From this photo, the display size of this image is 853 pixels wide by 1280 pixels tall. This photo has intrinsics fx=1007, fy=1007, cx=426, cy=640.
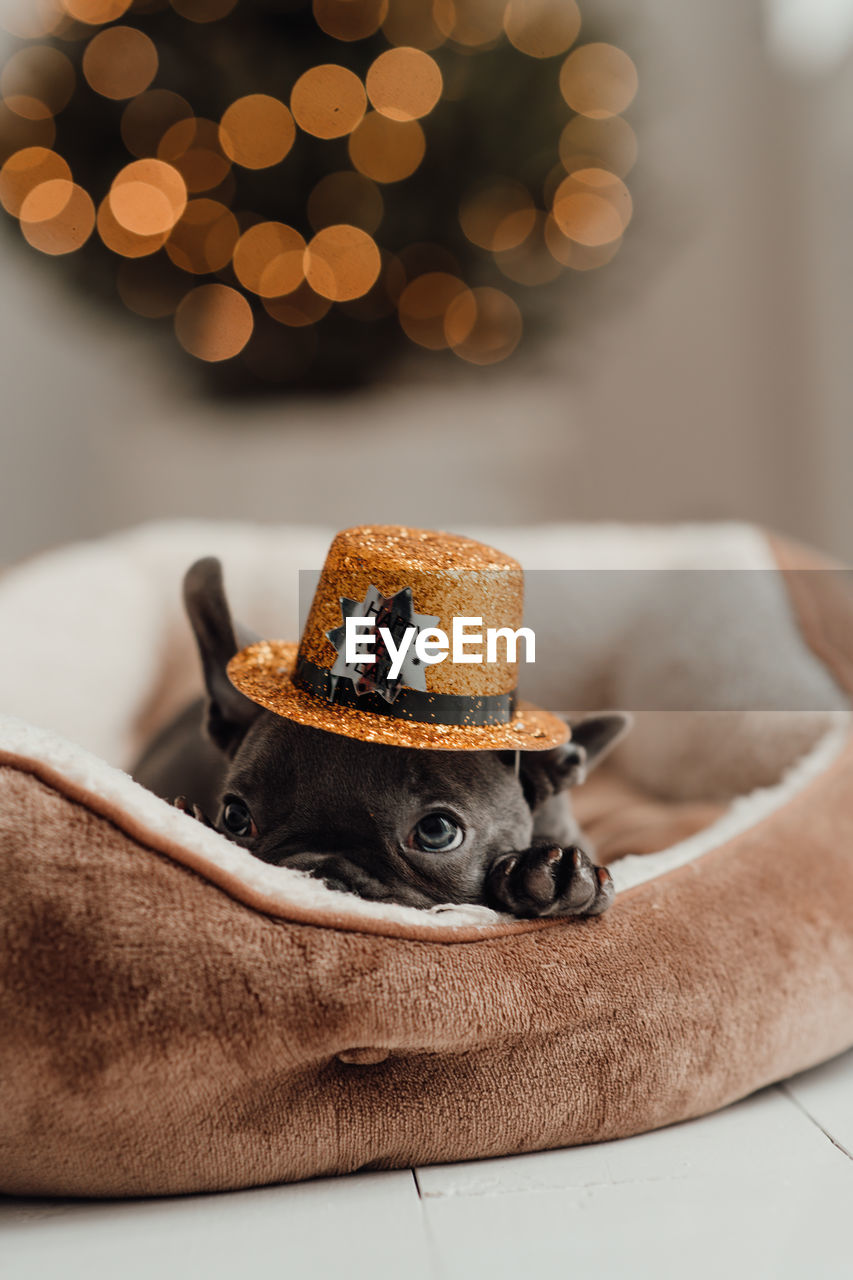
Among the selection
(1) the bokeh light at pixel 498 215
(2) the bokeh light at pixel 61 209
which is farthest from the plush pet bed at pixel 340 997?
(1) the bokeh light at pixel 498 215

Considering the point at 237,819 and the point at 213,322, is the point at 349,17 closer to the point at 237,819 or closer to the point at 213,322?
the point at 213,322

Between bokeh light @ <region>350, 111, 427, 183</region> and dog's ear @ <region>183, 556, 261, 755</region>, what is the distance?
214 centimetres

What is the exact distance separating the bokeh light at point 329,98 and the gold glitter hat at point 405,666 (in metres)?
2.19

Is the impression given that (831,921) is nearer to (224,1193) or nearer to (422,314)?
(224,1193)

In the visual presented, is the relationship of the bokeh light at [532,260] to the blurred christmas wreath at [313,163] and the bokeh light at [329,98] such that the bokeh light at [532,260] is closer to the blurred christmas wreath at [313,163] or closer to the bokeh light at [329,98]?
the blurred christmas wreath at [313,163]

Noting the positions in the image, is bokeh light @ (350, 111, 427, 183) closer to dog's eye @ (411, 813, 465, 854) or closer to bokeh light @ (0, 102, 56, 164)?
bokeh light @ (0, 102, 56, 164)

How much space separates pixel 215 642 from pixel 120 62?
91.1 inches

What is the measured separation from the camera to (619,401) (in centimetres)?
395

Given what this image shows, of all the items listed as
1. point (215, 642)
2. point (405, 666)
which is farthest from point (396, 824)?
point (215, 642)

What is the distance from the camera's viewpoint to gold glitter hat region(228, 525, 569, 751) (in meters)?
0.96

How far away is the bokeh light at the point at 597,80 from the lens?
2.98 meters

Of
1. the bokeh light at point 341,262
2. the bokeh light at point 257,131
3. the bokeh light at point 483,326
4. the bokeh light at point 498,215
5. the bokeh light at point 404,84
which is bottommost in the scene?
the bokeh light at point 483,326

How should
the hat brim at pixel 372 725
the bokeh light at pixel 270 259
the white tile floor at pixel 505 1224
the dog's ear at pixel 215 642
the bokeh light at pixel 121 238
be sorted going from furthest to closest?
the bokeh light at pixel 270 259 → the bokeh light at pixel 121 238 → the dog's ear at pixel 215 642 → the hat brim at pixel 372 725 → the white tile floor at pixel 505 1224

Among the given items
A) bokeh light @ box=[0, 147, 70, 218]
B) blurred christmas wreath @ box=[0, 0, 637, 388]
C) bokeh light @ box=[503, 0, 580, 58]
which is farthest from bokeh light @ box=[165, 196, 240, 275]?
bokeh light @ box=[503, 0, 580, 58]
